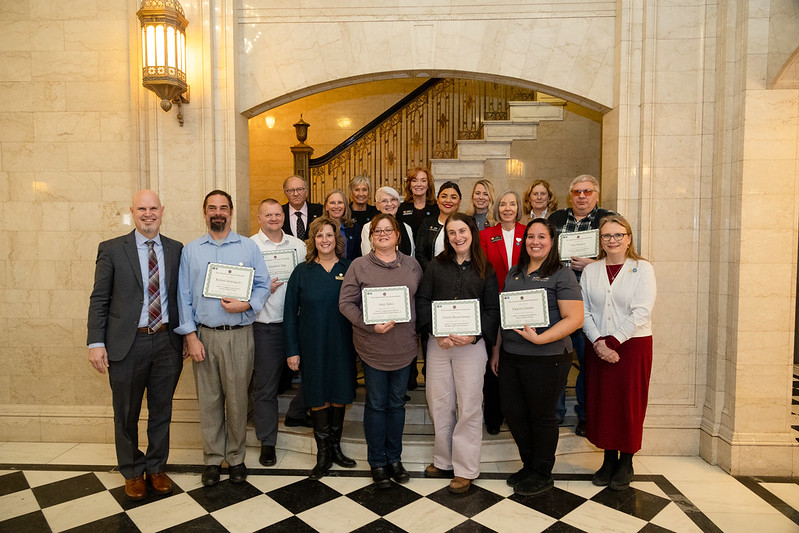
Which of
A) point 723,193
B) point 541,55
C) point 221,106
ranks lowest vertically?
Result: point 723,193

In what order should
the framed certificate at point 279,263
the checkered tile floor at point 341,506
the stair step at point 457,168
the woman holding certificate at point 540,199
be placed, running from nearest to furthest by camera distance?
the checkered tile floor at point 341,506
the framed certificate at point 279,263
the woman holding certificate at point 540,199
the stair step at point 457,168

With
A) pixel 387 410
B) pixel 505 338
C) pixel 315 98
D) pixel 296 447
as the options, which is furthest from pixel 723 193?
pixel 315 98

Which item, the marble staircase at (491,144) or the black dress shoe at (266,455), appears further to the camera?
the marble staircase at (491,144)

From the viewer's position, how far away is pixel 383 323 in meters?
3.00

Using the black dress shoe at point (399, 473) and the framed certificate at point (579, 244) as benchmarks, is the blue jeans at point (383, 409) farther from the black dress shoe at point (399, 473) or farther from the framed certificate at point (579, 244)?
the framed certificate at point (579, 244)

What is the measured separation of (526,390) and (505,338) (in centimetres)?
32

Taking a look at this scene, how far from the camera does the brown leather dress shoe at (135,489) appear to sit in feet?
10.4

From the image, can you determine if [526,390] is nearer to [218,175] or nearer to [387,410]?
[387,410]

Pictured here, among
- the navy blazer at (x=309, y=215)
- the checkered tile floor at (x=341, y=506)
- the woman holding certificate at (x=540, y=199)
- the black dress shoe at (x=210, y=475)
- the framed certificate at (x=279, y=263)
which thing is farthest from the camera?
the navy blazer at (x=309, y=215)

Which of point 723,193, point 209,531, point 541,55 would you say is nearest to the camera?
point 209,531

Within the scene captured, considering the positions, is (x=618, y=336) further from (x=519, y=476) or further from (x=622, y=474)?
(x=519, y=476)

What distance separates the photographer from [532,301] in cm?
294

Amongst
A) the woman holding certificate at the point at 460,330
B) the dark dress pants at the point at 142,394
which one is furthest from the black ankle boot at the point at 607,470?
the dark dress pants at the point at 142,394

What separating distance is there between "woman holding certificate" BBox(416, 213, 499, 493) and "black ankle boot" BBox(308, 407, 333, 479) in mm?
721
